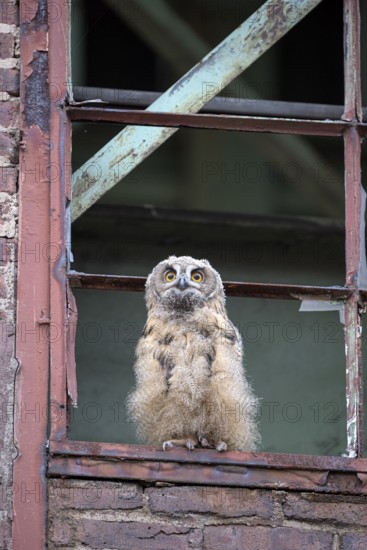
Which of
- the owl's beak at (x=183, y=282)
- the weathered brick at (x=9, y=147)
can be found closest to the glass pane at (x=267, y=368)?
the owl's beak at (x=183, y=282)

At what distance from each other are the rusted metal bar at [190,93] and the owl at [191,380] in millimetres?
516

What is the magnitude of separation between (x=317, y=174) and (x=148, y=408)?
2.37 m

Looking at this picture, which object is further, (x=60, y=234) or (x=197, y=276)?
(x=197, y=276)

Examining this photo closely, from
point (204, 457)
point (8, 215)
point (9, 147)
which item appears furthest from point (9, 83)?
point (204, 457)

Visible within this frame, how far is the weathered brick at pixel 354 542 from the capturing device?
479 centimetres

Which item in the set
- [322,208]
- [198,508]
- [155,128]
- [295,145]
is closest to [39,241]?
[155,128]

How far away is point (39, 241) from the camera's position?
5.09 m

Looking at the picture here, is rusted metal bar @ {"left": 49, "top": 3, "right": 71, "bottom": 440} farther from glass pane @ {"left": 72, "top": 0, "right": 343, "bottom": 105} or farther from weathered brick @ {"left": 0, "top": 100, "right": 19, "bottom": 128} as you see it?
glass pane @ {"left": 72, "top": 0, "right": 343, "bottom": 105}

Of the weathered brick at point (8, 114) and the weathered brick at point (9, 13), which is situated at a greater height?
the weathered brick at point (9, 13)

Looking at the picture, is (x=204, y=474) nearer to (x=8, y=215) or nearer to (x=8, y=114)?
(x=8, y=215)

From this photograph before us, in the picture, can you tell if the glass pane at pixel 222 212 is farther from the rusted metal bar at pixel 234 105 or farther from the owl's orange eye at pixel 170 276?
the owl's orange eye at pixel 170 276

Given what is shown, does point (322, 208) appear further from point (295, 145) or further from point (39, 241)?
point (39, 241)

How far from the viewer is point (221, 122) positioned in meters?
5.38

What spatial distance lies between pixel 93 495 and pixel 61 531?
0.16 meters
